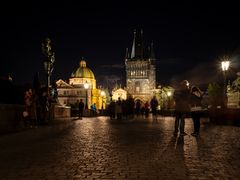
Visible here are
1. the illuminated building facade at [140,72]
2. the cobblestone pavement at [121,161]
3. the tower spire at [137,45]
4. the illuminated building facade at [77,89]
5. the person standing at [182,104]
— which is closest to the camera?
the cobblestone pavement at [121,161]

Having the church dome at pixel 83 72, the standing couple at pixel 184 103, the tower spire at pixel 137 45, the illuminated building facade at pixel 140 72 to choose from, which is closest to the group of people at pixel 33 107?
the standing couple at pixel 184 103

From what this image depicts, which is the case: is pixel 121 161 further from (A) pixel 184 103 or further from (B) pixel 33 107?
(B) pixel 33 107

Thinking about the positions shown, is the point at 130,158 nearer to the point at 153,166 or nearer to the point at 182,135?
the point at 153,166

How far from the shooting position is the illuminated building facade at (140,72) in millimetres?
147125

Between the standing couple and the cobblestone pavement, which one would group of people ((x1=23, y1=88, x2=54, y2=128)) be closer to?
the cobblestone pavement

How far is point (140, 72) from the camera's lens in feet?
488

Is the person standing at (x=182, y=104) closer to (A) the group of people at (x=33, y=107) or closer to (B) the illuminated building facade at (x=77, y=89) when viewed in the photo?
(A) the group of people at (x=33, y=107)

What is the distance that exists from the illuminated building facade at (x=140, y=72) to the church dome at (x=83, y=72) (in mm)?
30565

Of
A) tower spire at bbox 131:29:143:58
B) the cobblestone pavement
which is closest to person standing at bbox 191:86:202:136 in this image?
the cobblestone pavement

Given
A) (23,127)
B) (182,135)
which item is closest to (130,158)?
(182,135)

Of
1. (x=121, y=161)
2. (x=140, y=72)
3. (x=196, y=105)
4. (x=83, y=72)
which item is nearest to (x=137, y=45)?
(x=140, y=72)

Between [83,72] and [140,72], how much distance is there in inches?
1430

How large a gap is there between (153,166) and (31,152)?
3280 mm

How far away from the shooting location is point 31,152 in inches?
326
